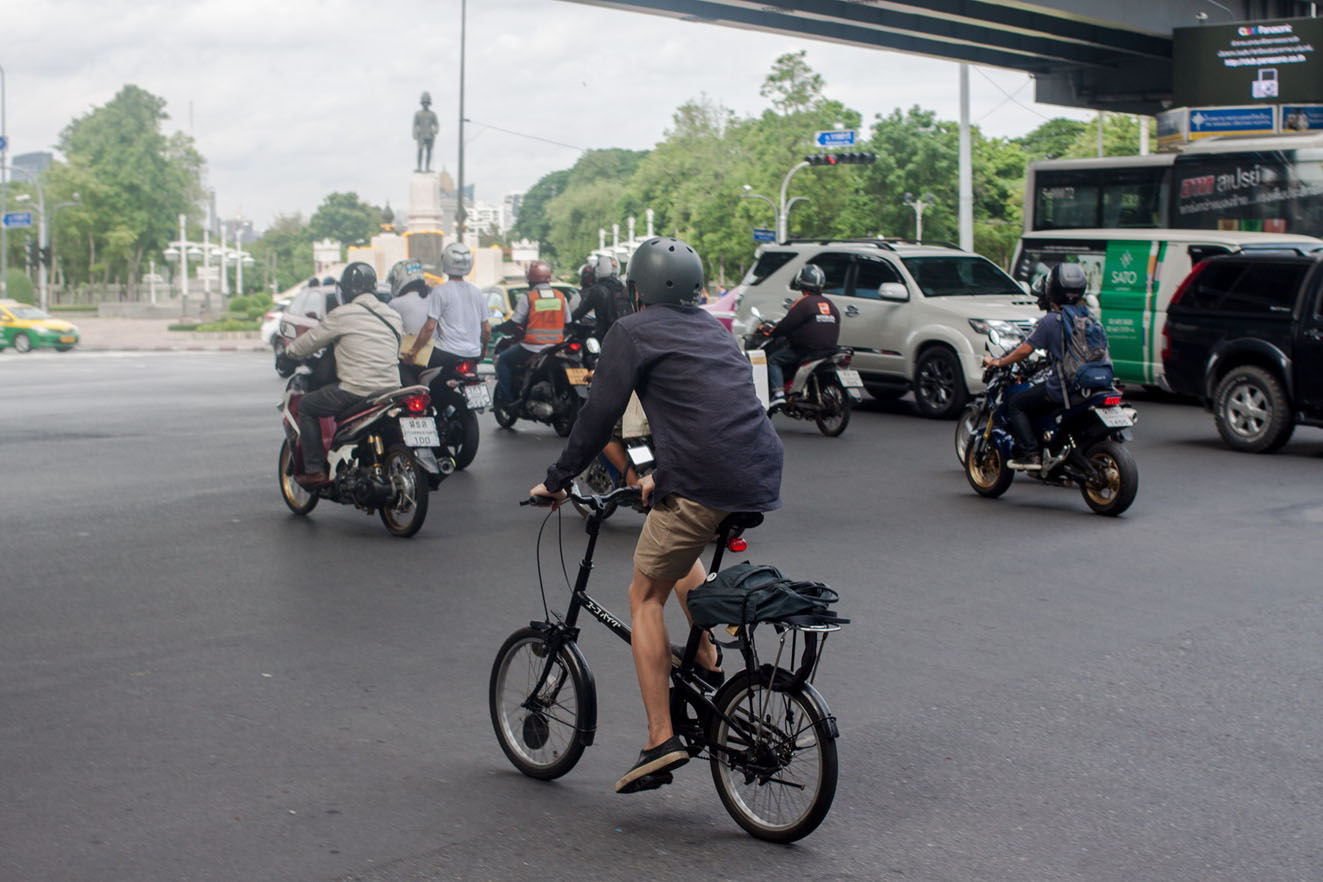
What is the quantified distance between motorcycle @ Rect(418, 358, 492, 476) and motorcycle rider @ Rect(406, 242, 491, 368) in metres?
0.13

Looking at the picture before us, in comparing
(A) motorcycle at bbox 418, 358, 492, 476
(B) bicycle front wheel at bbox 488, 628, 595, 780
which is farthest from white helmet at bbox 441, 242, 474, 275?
(B) bicycle front wheel at bbox 488, 628, 595, 780

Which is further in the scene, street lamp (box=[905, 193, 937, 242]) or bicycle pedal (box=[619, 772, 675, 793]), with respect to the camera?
street lamp (box=[905, 193, 937, 242])

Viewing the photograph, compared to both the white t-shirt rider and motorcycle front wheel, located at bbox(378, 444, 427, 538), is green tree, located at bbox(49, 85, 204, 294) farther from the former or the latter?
motorcycle front wheel, located at bbox(378, 444, 427, 538)

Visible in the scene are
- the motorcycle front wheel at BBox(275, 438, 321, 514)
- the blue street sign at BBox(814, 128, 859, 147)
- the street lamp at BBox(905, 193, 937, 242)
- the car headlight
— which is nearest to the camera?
the motorcycle front wheel at BBox(275, 438, 321, 514)

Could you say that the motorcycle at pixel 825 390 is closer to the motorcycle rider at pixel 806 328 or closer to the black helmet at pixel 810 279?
the motorcycle rider at pixel 806 328

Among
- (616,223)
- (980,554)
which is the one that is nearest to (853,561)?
(980,554)

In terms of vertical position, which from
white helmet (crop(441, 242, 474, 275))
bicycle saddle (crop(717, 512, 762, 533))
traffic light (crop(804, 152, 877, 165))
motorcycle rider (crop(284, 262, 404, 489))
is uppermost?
traffic light (crop(804, 152, 877, 165))

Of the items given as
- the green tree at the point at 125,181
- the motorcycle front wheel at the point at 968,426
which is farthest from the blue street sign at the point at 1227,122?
the green tree at the point at 125,181

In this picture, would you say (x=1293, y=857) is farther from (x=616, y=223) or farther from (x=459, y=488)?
(x=616, y=223)

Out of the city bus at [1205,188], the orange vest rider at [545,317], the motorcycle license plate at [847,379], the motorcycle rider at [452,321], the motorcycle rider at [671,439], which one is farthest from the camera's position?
the city bus at [1205,188]

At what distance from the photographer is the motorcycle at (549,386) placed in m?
15.1

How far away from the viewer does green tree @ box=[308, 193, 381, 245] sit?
6009 inches

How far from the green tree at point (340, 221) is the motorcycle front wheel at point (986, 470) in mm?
145077

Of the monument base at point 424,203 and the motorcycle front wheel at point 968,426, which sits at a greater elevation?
the monument base at point 424,203
